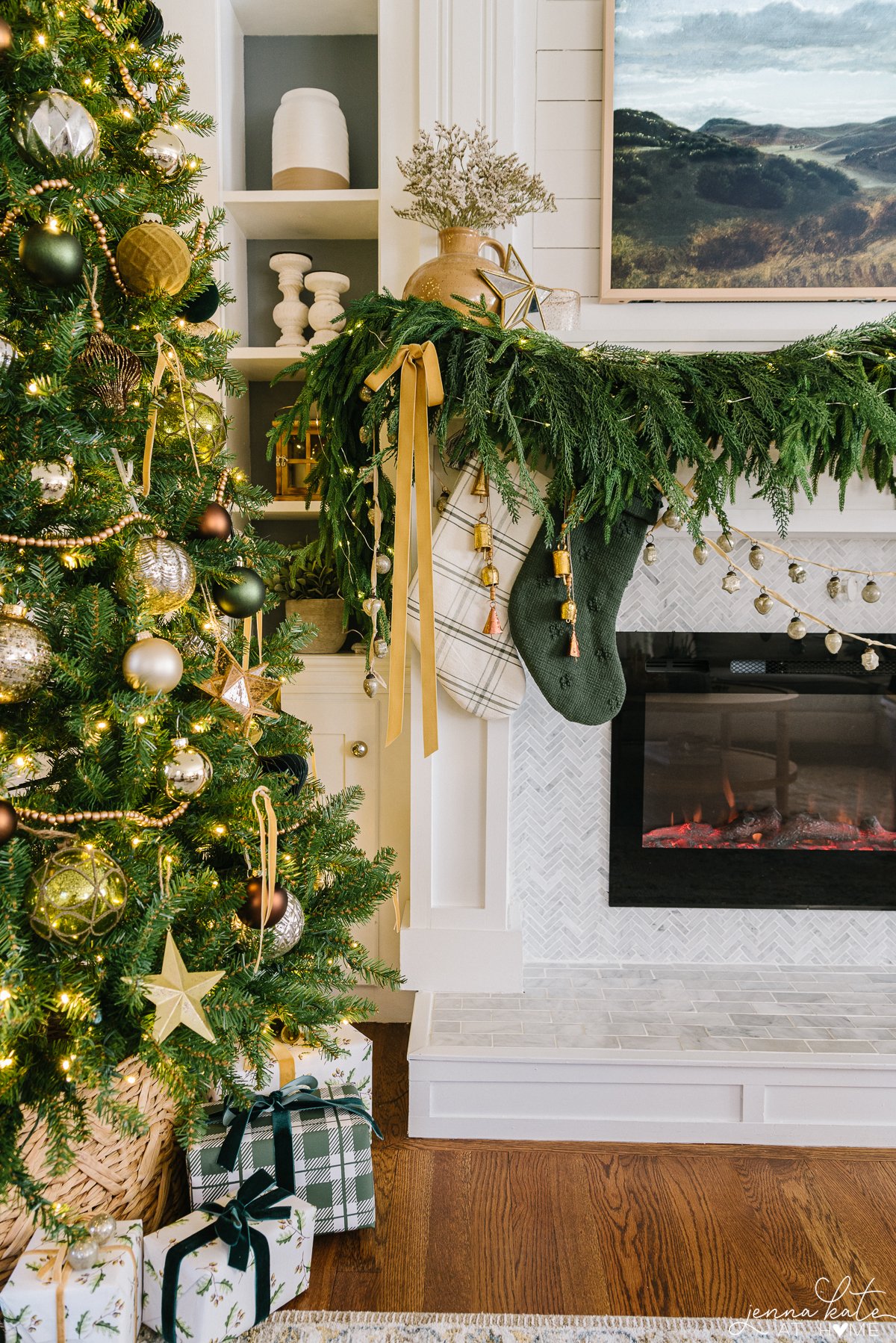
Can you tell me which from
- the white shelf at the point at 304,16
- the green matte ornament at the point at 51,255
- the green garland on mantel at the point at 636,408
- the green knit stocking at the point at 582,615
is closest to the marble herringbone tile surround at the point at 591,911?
the green knit stocking at the point at 582,615

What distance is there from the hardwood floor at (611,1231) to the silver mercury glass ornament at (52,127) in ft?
4.78

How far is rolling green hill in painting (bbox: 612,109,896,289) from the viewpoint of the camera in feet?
5.89

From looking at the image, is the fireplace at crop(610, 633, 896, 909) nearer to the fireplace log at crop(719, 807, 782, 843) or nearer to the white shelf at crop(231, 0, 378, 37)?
the fireplace log at crop(719, 807, 782, 843)

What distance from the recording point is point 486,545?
1.58 metres

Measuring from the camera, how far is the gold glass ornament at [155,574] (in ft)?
2.84

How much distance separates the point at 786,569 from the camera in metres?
1.88

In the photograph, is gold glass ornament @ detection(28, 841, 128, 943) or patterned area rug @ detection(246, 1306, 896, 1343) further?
patterned area rug @ detection(246, 1306, 896, 1343)

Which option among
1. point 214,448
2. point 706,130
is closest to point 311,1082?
point 214,448

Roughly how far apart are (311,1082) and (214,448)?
38.4 inches

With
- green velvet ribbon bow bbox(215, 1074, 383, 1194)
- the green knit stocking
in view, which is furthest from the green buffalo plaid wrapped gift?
the green knit stocking

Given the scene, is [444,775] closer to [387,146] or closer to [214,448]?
[214,448]

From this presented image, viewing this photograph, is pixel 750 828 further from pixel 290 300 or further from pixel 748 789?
pixel 290 300

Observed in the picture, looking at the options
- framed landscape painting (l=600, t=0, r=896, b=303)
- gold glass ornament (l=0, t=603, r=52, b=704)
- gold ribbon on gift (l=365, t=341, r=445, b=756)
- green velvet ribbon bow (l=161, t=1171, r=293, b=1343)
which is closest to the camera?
gold glass ornament (l=0, t=603, r=52, b=704)

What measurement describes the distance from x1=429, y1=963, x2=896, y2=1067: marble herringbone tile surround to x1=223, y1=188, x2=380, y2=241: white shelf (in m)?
1.78
